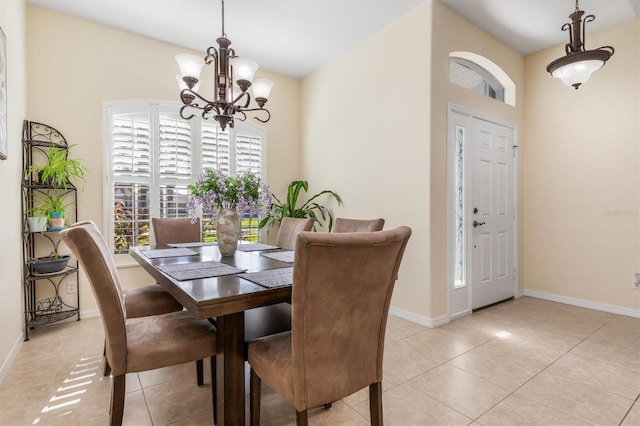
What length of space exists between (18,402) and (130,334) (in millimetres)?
987

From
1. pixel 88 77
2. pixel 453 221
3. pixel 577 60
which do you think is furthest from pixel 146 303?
pixel 577 60

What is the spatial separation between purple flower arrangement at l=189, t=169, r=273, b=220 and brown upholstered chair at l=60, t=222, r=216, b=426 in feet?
2.45

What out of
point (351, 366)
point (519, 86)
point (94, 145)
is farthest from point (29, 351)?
point (519, 86)

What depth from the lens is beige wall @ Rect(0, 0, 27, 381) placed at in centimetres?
220

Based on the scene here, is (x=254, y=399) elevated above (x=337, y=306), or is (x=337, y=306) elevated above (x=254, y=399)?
(x=337, y=306)

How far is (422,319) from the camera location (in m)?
3.10

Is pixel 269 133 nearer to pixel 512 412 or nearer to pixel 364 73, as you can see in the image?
pixel 364 73

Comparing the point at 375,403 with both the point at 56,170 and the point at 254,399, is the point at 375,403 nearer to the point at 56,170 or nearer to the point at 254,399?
the point at 254,399

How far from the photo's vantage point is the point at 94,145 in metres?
3.32

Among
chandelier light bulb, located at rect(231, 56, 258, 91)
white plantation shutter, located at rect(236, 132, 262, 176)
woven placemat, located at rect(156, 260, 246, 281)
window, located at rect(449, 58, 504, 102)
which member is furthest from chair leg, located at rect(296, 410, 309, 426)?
window, located at rect(449, 58, 504, 102)

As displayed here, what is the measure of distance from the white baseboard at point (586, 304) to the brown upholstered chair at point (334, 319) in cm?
345

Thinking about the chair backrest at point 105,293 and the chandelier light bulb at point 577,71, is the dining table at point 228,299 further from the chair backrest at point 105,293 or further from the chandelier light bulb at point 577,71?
the chandelier light bulb at point 577,71

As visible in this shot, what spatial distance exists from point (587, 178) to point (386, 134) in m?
2.30

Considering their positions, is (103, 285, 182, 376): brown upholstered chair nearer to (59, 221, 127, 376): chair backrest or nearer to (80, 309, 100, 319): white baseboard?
(59, 221, 127, 376): chair backrest
